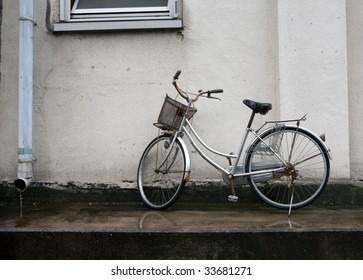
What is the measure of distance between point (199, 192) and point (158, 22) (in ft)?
6.68

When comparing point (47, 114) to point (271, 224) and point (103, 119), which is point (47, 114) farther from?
point (271, 224)

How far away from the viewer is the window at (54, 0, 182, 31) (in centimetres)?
440

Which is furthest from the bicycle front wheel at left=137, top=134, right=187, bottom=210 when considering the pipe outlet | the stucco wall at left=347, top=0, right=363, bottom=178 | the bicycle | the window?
the stucco wall at left=347, top=0, right=363, bottom=178

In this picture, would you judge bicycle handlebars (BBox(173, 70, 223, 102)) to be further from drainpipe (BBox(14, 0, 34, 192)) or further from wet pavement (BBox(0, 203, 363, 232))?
drainpipe (BBox(14, 0, 34, 192))

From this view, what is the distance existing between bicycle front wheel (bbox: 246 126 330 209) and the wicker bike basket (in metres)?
0.82

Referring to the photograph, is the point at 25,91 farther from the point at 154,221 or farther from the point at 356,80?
the point at 356,80

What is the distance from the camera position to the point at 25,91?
4.29 m

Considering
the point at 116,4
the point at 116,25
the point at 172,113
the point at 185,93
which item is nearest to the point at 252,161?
the point at 172,113

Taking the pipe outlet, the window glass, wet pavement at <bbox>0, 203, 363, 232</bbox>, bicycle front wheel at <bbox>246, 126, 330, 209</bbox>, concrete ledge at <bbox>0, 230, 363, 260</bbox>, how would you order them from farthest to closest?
the window glass < the pipe outlet < bicycle front wheel at <bbox>246, 126, 330, 209</bbox> < wet pavement at <bbox>0, 203, 363, 232</bbox> < concrete ledge at <bbox>0, 230, 363, 260</bbox>

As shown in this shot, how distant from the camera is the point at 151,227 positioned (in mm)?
3230

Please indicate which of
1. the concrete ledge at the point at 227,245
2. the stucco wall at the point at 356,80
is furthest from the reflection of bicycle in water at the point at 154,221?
the stucco wall at the point at 356,80

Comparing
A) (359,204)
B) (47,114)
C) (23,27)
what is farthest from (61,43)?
(359,204)

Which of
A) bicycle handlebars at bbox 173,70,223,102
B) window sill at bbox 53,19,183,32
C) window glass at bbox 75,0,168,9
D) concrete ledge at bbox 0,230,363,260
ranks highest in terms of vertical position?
window glass at bbox 75,0,168,9

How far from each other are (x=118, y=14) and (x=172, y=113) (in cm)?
148
